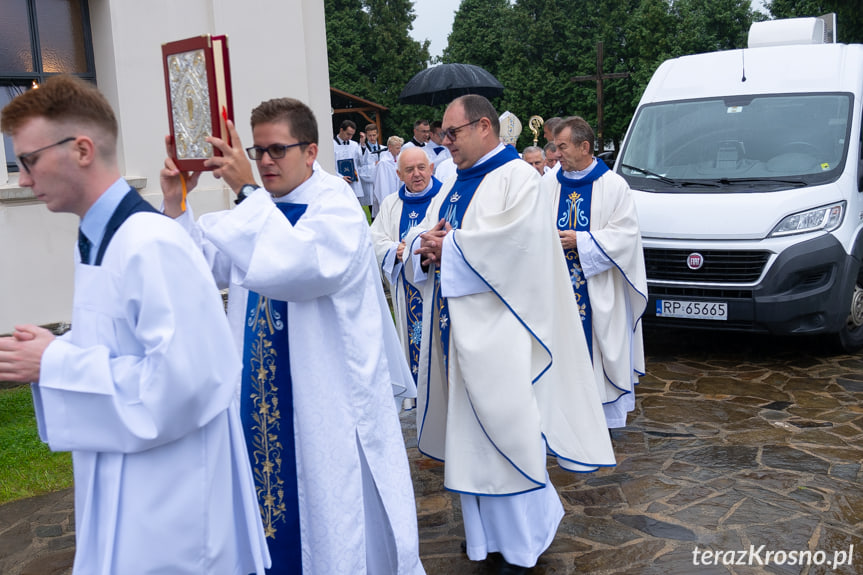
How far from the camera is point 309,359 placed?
2.98 metres

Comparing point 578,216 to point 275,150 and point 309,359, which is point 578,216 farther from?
point 309,359

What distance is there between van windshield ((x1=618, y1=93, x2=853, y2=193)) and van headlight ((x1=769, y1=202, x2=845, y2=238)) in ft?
0.90

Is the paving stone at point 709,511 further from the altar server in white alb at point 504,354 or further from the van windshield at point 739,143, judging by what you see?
the van windshield at point 739,143

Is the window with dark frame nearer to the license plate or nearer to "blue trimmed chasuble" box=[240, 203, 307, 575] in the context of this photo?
"blue trimmed chasuble" box=[240, 203, 307, 575]

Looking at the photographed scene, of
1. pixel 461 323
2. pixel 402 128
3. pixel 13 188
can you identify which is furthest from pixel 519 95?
pixel 461 323

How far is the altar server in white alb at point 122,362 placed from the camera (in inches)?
78.0

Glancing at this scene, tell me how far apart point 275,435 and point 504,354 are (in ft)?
3.60

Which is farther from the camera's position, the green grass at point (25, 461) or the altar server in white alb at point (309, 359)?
the green grass at point (25, 461)

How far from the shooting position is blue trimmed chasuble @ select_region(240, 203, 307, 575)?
3125mm

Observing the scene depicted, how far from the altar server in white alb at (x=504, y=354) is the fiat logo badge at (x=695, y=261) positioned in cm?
350

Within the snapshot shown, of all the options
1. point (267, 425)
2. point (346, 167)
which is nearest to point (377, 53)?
point (346, 167)

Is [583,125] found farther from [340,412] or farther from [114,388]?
[114,388]

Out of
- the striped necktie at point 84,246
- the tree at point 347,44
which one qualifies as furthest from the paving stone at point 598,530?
the tree at point 347,44

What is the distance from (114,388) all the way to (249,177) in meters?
0.92
